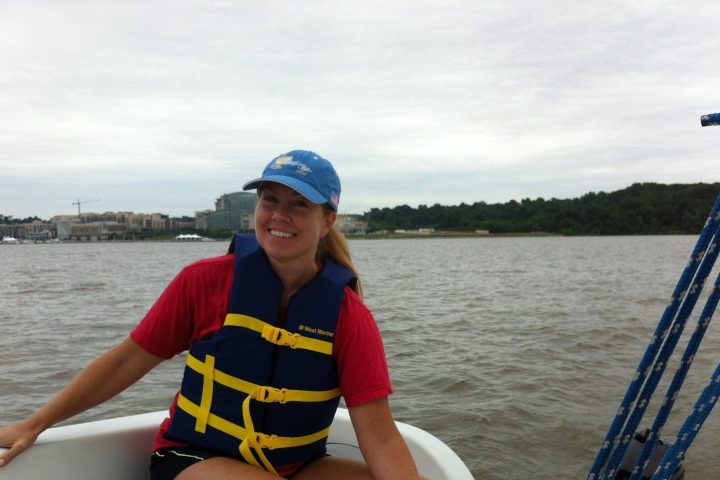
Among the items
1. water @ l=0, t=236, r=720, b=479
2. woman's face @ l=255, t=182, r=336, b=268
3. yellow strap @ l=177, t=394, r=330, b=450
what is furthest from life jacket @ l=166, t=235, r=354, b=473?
water @ l=0, t=236, r=720, b=479

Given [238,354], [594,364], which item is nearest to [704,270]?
[238,354]

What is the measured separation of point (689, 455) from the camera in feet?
16.0

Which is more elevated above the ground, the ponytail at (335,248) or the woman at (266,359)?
the ponytail at (335,248)

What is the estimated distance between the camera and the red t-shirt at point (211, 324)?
187 cm

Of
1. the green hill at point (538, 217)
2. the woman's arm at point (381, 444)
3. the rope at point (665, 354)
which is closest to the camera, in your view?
the woman's arm at point (381, 444)

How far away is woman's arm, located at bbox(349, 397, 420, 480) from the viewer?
183cm

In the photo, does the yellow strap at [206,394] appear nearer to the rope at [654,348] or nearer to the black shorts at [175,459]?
the black shorts at [175,459]

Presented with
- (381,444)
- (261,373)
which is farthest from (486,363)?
(261,373)

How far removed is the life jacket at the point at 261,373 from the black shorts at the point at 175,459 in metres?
0.03

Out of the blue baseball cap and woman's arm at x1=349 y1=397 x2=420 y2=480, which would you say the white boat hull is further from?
the blue baseball cap

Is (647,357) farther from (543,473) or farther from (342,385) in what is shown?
(543,473)

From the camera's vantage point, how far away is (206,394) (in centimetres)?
190

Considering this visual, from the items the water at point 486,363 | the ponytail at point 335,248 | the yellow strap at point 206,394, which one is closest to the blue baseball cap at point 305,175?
the ponytail at point 335,248

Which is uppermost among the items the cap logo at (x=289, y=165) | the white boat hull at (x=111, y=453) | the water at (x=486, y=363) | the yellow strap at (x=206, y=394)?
the cap logo at (x=289, y=165)
